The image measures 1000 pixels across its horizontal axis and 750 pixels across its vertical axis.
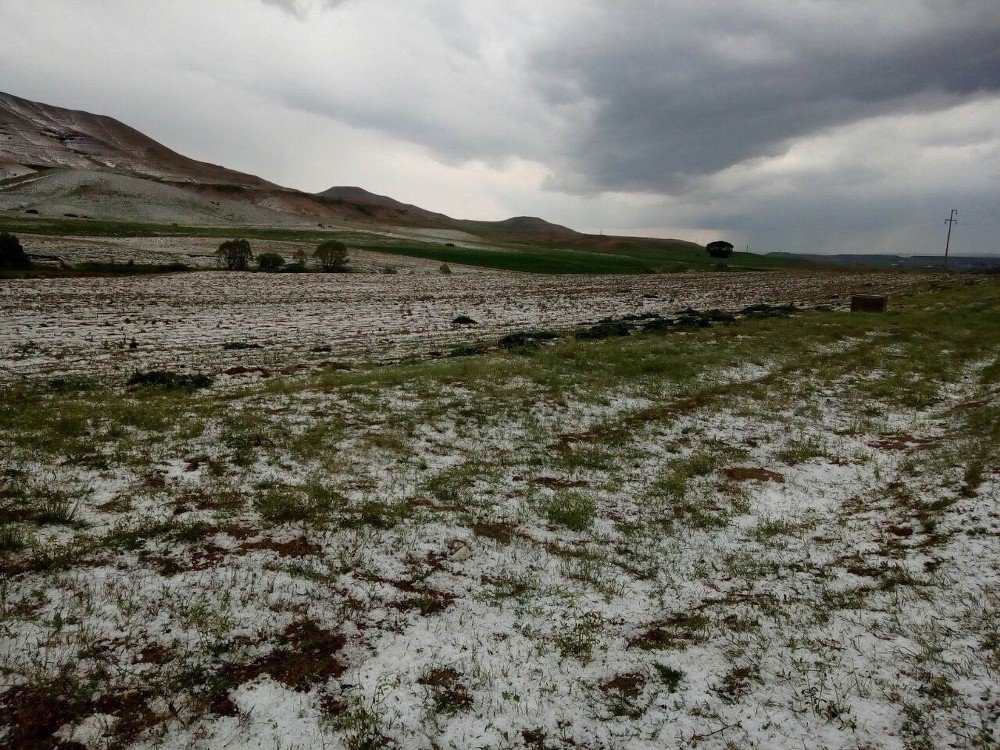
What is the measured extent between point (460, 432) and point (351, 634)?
21.7 feet

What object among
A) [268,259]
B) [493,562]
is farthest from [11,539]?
[268,259]

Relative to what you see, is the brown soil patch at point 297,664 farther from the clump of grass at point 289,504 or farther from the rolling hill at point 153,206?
the rolling hill at point 153,206

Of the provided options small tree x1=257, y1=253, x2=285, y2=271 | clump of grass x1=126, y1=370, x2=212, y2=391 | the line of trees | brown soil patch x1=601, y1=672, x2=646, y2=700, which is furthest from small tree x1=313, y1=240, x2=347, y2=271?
brown soil patch x1=601, y1=672, x2=646, y2=700

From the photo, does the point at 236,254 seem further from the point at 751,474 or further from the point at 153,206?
the point at 153,206

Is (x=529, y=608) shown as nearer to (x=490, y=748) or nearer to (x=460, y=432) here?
(x=490, y=748)

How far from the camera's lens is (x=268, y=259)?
57531 millimetres

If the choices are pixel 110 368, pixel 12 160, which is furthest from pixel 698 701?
pixel 12 160

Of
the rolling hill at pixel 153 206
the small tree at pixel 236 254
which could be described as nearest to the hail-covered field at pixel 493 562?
the small tree at pixel 236 254

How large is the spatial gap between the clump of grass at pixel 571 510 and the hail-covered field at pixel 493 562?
50 mm

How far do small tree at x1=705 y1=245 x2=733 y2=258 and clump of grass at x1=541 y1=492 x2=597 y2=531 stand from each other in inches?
7400

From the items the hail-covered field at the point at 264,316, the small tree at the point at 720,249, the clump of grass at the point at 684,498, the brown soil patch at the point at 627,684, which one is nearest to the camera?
the brown soil patch at the point at 627,684

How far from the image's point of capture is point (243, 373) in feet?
54.6

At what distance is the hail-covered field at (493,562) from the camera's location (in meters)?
4.86

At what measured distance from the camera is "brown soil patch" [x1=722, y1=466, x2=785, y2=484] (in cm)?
1041
